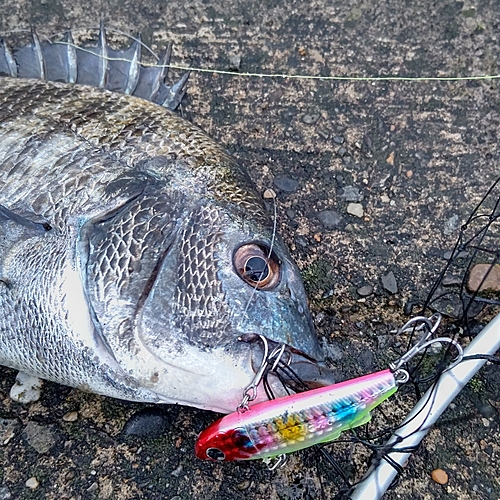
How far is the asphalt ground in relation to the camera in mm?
2209

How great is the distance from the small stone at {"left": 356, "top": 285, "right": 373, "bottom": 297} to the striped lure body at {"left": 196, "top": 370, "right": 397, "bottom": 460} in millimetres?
816

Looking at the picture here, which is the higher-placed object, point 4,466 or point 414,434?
point 414,434

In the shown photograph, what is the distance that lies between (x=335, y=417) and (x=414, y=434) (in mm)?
350

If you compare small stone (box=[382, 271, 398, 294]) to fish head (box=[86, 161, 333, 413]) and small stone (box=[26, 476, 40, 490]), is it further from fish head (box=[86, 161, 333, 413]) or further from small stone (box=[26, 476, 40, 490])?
small stone (box=[26, 476, 40, 490])

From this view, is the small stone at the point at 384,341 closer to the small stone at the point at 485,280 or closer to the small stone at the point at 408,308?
the small stone at the point at 408,308

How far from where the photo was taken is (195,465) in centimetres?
220

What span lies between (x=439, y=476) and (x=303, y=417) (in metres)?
0.81

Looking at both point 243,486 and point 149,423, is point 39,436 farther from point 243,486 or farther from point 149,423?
point 243,486

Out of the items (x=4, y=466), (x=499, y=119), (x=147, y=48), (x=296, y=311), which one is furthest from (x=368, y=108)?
(x=4, y=466)

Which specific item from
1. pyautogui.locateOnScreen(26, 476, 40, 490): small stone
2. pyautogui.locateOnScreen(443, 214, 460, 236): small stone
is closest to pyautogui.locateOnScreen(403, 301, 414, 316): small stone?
pyautogui.locateOnScreen(443, 214, 460, 236): small stone

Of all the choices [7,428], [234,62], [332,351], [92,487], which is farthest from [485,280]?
[7,428]

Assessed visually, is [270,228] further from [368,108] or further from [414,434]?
[368,108]

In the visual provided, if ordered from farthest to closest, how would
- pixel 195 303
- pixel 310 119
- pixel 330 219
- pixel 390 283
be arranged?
pixel 310 119, pixel 330 219, pixel 390 283, pixel 195 303

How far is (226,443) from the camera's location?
6.03 ft
